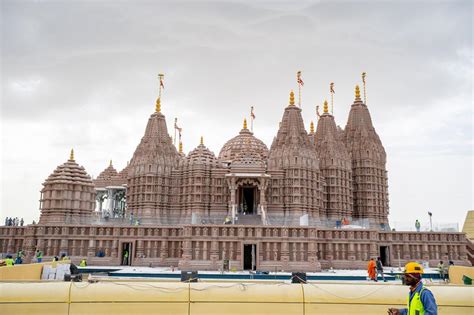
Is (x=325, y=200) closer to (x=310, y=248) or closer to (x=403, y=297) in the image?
(x=310, y=248)

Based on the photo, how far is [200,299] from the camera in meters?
9.86

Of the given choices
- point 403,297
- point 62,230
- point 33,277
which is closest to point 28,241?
point 62,230

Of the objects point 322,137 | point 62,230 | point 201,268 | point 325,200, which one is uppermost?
point 322,137

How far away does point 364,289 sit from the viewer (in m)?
10.1

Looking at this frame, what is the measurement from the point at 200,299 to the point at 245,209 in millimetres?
43627

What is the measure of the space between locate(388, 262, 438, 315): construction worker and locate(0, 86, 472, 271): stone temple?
2770cm

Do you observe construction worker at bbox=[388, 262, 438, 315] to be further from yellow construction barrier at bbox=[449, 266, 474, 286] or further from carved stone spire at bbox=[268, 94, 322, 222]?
carved stone spire at bbox=[268, 94, 322, 222]

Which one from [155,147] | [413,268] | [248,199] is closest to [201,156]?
[155,147]

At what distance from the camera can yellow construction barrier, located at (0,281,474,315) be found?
9.73 metres

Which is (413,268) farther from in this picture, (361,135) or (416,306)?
(361,135)

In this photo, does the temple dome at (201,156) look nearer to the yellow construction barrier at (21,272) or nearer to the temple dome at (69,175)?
the temple dome at (69,175)

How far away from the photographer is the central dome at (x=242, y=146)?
60737 mm

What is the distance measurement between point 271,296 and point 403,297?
329 centimetres

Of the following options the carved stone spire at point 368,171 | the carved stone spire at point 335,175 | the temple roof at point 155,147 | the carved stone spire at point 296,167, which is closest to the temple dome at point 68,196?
the temple roof at point 155,147
